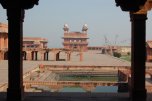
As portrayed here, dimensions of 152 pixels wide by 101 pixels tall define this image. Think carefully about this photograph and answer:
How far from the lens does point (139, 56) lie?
574cm

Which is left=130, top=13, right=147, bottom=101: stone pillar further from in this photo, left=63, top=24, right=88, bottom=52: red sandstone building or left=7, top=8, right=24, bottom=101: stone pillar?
left=63, top=24, right=88, bottom=52: red sandstone building

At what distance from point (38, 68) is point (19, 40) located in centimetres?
2005

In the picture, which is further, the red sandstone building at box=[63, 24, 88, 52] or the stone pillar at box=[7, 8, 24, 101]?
the red sandstone building at box=[63, 24, 88, 52]

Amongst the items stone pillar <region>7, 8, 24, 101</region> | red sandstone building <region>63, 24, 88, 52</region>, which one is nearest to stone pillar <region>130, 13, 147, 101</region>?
stone pillar <region>7, 8, 24, 101</region>

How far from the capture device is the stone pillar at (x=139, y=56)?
18.7 feet

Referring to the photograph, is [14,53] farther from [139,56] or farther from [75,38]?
[75,38]

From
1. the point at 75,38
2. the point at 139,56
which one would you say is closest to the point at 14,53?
the point at 139,56

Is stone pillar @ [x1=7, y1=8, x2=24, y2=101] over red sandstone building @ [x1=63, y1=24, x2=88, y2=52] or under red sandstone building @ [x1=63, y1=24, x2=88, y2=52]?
under

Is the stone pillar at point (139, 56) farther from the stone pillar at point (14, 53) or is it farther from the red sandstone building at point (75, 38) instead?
the red sandstone building at point (75, 38)

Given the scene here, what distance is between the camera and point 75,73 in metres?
25.3

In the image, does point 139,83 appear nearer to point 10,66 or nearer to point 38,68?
point 10,66

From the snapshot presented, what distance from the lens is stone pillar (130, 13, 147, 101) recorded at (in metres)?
5.71

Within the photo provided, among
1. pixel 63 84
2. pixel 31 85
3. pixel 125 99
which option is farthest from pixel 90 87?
pixel 125 99

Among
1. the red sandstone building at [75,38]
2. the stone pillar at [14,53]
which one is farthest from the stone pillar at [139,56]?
the red sandstone building at [75,38]
